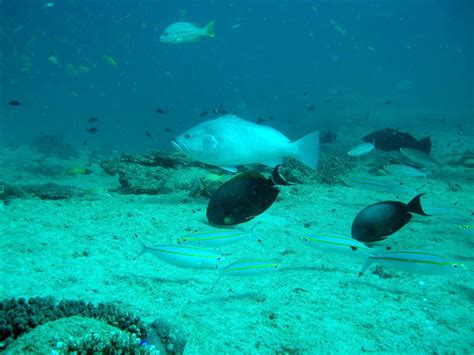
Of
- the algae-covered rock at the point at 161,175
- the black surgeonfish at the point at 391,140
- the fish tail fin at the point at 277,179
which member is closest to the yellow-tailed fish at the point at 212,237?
the fish tail fin at the point at 277,179

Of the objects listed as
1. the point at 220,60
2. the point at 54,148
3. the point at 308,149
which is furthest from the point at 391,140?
the point at 220,60

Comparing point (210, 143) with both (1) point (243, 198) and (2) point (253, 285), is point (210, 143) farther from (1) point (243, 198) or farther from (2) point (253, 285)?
(2) point (253, 285)

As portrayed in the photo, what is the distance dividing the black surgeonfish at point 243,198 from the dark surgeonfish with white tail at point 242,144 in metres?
0.62

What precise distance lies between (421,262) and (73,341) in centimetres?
326

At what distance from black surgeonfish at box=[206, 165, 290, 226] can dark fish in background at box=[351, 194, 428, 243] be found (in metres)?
1.66

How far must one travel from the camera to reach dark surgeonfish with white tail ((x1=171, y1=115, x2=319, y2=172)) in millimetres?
3489

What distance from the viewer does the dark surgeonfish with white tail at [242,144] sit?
349 centimetres

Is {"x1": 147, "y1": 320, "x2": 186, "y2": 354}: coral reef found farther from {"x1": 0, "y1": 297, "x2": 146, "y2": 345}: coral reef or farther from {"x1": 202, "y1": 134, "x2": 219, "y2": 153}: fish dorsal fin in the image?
{"x1": 202, "y1": 134, "x2": 219, "y2": 153}: fish dorsal fin

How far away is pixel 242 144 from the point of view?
356cm

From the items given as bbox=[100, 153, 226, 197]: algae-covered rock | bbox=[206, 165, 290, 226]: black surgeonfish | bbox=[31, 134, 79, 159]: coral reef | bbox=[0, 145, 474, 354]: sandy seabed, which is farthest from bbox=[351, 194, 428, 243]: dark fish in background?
bbox=[31, 134, 79, 159]: coral reef

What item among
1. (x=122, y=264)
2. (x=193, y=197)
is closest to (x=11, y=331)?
(x=122, y=264)

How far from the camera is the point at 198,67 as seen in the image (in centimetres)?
17575

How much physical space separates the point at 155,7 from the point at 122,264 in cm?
11052

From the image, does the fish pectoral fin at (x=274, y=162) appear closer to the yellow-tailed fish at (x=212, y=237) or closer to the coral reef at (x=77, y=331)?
the yellow-tailed fish at (x=212, y=237)
